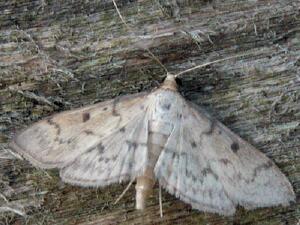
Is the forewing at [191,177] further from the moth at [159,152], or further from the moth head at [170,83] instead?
the moth head at [170,83]

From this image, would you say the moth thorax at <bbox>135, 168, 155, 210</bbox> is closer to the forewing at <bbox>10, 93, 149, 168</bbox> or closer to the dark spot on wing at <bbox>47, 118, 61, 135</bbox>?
the forewing at <bbox>10, 93, 149, 168</bbox>

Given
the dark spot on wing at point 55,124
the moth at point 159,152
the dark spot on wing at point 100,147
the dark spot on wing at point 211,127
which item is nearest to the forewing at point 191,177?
the moth at point 159,152

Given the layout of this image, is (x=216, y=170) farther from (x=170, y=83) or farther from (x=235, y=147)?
(x=170, y=83)

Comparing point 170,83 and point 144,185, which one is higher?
point 170,83

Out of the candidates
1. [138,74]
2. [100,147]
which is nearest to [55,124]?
[100,147]

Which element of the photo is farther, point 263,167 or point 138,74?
point 138,74

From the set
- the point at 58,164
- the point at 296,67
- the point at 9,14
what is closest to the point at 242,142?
the point at 296,67

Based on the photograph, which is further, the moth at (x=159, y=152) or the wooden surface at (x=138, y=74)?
the wooden surface at (x=138, y=74)

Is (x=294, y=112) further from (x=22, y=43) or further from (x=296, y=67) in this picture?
(x=22, y=43)
